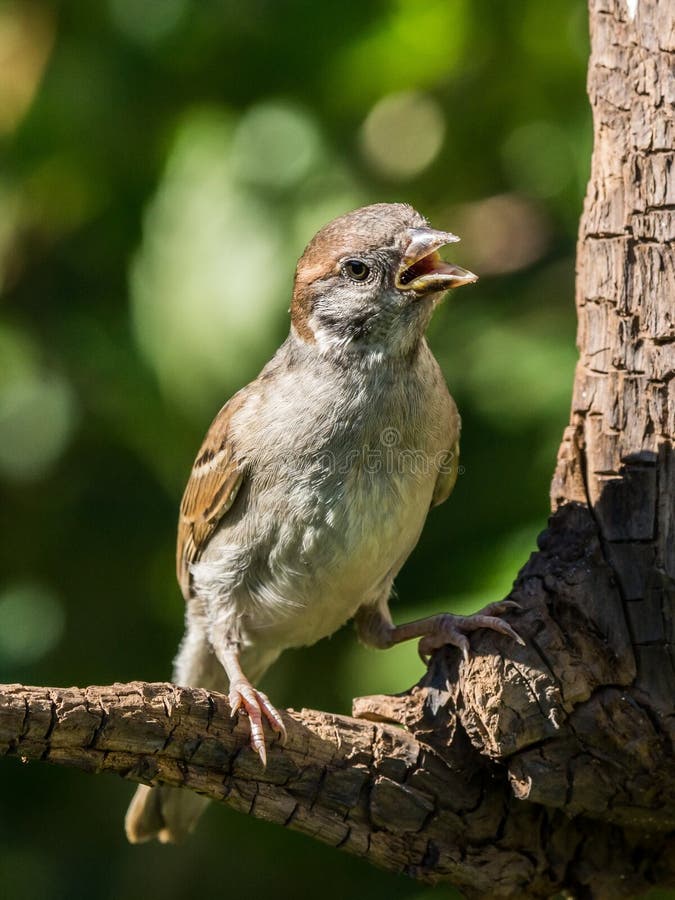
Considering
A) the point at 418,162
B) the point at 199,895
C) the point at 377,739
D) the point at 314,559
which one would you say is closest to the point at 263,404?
the point at 314,559

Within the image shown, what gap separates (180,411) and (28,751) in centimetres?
193

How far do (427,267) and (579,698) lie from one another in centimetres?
131

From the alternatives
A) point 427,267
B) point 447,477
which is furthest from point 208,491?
point 427,267

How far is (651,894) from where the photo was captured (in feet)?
13.3

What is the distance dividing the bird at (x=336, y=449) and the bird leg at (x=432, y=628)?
0.01m

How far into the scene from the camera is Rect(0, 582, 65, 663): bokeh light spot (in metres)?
4.48

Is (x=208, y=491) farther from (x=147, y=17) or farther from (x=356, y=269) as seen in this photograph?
(x=147, y=17)

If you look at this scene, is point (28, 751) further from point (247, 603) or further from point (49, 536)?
point (49, 536)

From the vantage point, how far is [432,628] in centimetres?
356

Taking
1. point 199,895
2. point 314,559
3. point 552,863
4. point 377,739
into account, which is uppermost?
point 314,559

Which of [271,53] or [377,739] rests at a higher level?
[271,53]

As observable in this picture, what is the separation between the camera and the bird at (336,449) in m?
3.62

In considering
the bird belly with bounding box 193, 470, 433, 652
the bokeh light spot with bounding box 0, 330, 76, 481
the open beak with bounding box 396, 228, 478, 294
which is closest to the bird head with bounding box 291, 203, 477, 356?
the open beak with bounding box 396, 228, 478, 294

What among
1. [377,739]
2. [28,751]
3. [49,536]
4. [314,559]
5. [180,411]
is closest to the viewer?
[28,751]
